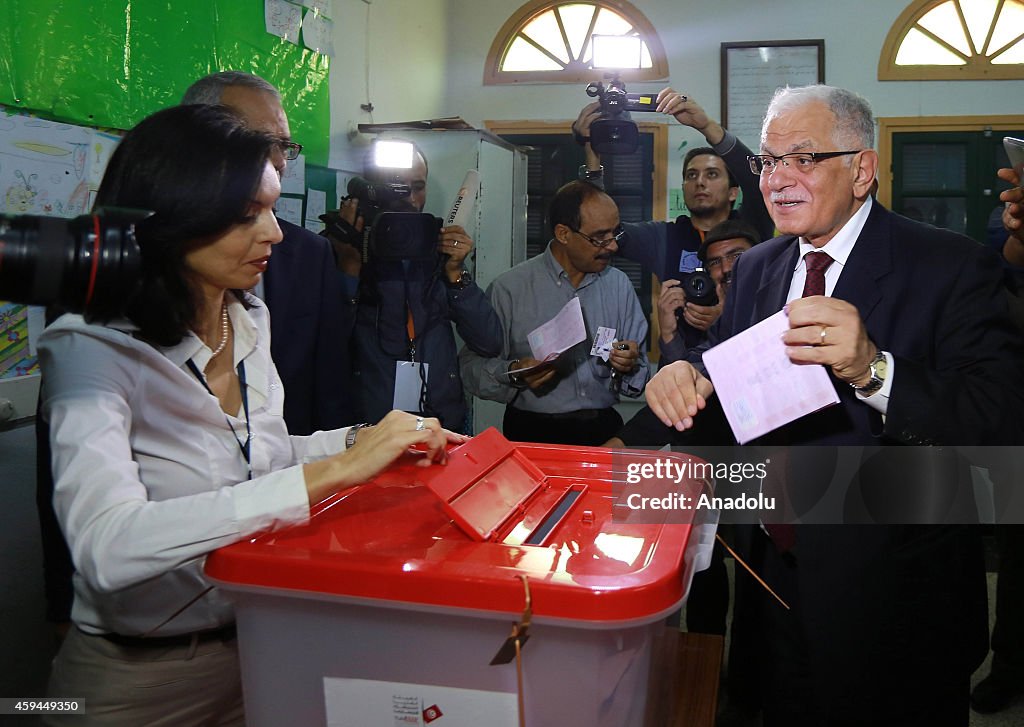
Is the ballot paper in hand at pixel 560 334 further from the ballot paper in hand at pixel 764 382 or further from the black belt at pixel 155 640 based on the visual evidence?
the black belt at pixel 155 640

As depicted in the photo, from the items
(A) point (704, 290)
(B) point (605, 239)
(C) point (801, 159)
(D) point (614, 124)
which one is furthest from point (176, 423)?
(D) point (614, 124)

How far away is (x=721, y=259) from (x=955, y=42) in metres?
3.24

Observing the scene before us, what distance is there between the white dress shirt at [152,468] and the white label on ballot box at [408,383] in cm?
116

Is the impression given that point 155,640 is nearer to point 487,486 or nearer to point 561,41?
point 487,486

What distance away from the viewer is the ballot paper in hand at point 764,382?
92 cm

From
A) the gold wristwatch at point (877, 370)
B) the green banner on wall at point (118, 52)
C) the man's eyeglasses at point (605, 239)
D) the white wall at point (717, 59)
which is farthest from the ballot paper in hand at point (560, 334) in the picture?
the white wall at point (717, 59)

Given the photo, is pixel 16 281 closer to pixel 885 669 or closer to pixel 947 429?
pixel 947 429

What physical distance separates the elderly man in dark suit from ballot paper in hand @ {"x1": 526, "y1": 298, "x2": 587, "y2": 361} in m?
1.14

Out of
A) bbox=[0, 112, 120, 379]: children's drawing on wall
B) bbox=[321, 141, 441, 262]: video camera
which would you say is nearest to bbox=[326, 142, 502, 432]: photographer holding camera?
bbox=[321, 141, 441, 262]: video camera

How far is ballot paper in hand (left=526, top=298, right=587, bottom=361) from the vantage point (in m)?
2.35

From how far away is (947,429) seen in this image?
1.01 m

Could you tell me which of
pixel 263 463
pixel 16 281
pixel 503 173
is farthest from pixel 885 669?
pixel 503 173

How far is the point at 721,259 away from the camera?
237 centimetres

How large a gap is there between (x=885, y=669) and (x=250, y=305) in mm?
1019
